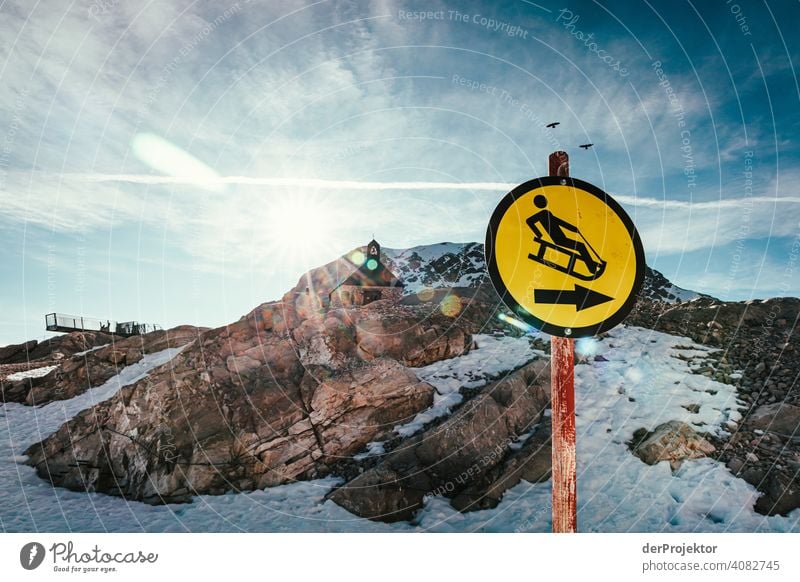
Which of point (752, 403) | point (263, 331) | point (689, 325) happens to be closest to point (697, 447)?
point (752, 403)

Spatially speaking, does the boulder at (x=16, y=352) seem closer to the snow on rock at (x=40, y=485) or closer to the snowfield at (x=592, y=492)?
the snow on rock at (x=40, y=485)

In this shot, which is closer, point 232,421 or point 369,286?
point 232,421

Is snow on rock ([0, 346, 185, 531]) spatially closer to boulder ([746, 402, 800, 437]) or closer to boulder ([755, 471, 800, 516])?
boulder ([755, 471, 800, 516])

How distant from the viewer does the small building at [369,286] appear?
3491 cm

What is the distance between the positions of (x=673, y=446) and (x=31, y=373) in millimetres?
35470

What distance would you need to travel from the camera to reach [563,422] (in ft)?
11.0

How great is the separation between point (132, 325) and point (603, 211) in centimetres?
4493

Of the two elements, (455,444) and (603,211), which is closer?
(603,211)

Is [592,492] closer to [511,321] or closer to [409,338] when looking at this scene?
[409,338]

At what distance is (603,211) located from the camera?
129 inches

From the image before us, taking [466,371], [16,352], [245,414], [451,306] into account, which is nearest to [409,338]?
[466,371]
